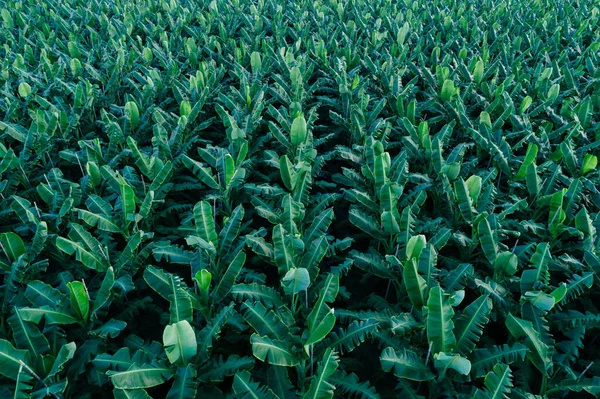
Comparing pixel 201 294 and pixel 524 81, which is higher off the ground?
pixel 524 81

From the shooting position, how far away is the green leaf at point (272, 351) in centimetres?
263

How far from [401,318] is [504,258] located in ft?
2.91

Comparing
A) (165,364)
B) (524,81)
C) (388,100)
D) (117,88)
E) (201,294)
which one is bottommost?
(165,364)

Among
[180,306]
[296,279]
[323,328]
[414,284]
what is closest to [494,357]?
[414,284]

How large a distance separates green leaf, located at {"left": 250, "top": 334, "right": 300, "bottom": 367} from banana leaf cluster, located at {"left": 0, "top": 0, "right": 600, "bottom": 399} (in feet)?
0.04

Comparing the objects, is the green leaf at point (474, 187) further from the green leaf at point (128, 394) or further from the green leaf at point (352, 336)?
the green leaf at point (128, 394)

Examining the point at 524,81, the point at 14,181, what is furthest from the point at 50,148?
the point at 524,81

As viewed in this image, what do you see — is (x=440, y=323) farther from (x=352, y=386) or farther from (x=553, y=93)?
(x=553, y=93)

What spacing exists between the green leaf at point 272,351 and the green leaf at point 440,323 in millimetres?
825

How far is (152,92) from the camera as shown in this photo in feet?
19.2

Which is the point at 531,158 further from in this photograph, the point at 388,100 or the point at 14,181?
the point at 14,181

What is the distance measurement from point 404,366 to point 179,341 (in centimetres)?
133

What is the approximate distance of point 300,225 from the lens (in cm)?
404

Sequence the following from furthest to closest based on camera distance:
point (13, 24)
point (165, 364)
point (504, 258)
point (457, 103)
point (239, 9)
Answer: point (239, 9) → point (13, 24) → point (457, 103) → point (504, 258) → point (165, 364)
